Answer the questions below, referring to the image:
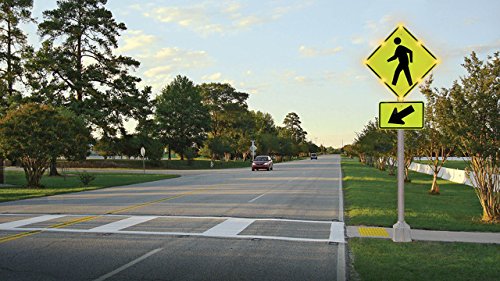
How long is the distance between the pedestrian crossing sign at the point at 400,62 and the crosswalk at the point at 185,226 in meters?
3.31

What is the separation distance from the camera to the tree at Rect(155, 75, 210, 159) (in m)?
68.4

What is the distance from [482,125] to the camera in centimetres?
1217

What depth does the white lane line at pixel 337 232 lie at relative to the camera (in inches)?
372

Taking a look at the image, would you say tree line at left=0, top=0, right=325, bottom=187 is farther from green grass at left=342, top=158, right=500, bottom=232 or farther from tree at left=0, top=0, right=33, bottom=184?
green grass at left=342, top=158, right=500, bottom=232

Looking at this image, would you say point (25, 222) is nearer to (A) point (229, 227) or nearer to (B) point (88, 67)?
(A) point (229, 227)

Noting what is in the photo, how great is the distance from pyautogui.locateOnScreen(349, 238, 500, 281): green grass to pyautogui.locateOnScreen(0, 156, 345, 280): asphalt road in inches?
16.5

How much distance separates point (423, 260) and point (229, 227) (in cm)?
460

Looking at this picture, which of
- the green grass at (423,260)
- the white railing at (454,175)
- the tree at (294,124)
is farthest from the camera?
the tree at (294,124)

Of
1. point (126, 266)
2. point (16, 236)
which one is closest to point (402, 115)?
point (126, 266)

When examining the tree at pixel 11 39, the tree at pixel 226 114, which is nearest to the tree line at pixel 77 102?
the tree at pixel 11 39

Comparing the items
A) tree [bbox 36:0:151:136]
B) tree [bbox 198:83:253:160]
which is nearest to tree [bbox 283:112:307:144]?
tree [bbox 198:83:253:160]

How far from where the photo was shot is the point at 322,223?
11648 millimetres

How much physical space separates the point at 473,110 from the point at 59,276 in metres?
10.6

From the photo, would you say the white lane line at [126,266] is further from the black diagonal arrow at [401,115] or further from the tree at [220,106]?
the tree at [220,106]
